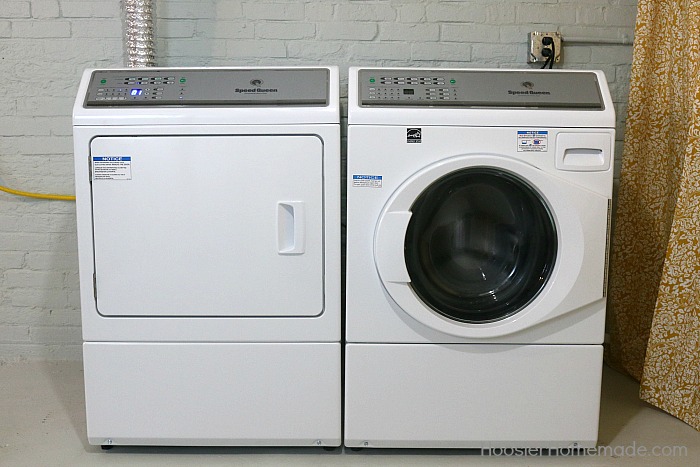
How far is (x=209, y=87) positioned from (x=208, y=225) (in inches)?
15.9

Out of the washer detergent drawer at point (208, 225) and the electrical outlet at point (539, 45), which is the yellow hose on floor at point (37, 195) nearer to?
the washer detergent drawer at point (208, 225)

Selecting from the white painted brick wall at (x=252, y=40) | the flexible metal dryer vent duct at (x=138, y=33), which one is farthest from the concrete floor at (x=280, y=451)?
the flexible metal dryer vent duct at (x=138, y=33)

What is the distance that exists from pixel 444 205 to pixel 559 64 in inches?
46.4

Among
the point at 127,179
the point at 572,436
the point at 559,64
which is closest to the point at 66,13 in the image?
the point at 127,179

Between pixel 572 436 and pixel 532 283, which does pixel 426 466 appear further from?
pixel 532 283

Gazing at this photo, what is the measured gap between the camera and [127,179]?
6.12 feet

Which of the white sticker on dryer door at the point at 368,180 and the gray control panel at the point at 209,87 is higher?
the gray control panel at the point at 209,87

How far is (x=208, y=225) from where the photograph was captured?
1.88 m

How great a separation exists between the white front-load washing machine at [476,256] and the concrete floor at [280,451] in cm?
6

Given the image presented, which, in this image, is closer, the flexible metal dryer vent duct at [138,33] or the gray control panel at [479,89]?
the gray control panel at [479,89]

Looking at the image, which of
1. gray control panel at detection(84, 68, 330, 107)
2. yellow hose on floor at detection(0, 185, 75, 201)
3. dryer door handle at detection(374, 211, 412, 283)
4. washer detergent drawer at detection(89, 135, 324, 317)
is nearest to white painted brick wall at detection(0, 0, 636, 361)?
yellow hose on floor at detection(0, 185, 75, 201)

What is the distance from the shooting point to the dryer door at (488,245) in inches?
71.1

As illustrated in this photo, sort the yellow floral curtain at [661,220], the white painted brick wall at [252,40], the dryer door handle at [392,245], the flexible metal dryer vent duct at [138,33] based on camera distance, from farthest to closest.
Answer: the white painted brick wall at [252,40]
the flexible metal dryer vent duct at [138,33]
the yellow floral curtain at [661,220]
the dryer door handle at [392,245]

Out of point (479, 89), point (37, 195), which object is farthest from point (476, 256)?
point (37, 195)
